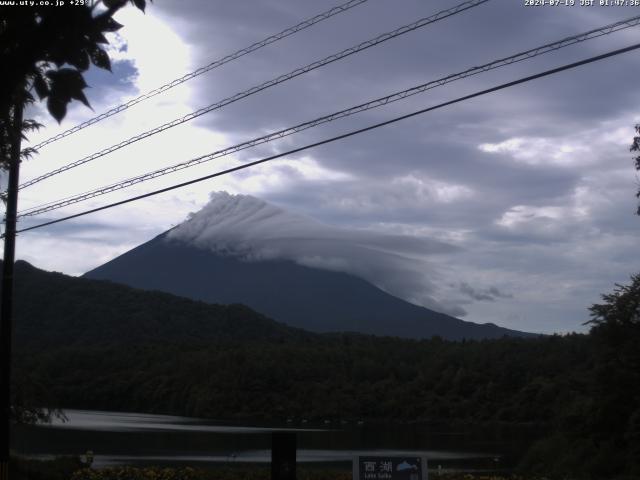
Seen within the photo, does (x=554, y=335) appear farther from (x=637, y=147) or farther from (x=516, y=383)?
(x=637, y=147)

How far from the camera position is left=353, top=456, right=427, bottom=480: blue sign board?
1266 cm

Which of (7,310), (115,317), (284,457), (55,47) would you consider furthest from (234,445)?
(115,317)

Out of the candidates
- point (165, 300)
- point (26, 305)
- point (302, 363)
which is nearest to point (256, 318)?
point (165, 300)

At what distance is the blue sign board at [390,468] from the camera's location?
41.5 ft

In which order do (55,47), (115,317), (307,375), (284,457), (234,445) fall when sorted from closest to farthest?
(55,47), (284,457), (234,445), (307,375), (115,317)

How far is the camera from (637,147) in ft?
89.1

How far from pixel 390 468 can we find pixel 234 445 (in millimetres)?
39602

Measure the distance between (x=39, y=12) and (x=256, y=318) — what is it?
524 ft

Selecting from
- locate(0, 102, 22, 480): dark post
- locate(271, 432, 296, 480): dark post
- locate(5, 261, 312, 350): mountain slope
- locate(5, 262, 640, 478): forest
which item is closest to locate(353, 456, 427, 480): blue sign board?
locate(271, 432, 296, 480): dark post

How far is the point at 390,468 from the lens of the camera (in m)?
12.7

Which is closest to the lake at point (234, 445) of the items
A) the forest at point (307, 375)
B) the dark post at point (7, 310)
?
the forest at point (307, 375)

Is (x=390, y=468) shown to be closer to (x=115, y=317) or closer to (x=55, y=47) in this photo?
(x=55, y=47)

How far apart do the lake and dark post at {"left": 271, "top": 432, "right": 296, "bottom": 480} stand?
19812mm

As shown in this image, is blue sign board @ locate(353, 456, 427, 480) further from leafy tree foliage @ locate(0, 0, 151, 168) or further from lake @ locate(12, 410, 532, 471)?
lake @ locate(12, 410, 532, 471)
